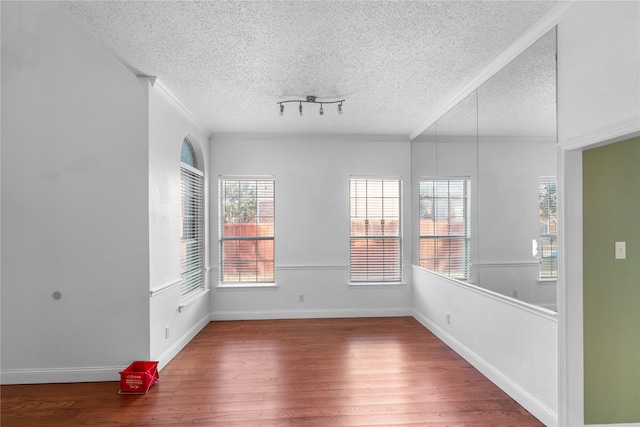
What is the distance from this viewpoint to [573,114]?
2.08 m

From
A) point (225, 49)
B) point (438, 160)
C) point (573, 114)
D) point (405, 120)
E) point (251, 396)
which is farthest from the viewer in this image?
point (405, 120)

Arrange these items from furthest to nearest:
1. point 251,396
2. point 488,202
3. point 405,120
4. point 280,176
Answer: point 280,176 < point 405,120 < point 488,202 < point 251,396

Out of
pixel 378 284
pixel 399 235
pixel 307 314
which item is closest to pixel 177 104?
pixel 307 314

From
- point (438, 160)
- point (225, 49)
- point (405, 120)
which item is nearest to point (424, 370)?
point (438, 160)

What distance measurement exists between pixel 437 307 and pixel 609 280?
229 centimetres

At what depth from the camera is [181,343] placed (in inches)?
154

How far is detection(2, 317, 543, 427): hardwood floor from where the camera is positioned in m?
2.50

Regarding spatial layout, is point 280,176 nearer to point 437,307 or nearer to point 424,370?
point 437,307

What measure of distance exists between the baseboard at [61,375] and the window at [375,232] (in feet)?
10.6

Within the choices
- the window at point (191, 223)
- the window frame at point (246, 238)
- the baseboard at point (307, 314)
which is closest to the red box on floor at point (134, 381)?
the window at point (191, 223)

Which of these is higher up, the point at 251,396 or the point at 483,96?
the point at 483,96

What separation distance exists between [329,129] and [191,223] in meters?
2.26

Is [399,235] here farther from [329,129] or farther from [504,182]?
[504,182]

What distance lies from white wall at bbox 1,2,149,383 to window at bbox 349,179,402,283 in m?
2.99
